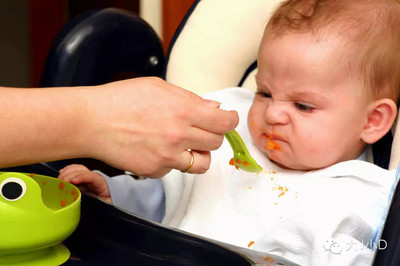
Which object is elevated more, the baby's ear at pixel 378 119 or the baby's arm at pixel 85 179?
the baby's ear at pixel 378 119

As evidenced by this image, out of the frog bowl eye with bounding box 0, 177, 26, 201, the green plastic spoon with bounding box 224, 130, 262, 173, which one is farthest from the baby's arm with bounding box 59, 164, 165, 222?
the frog bowl eye with bounding box 0, 177, 26, 201

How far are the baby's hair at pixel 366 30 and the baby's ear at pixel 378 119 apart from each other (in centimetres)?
1

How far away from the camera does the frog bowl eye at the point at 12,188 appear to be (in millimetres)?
611

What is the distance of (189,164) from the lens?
2.48 ft

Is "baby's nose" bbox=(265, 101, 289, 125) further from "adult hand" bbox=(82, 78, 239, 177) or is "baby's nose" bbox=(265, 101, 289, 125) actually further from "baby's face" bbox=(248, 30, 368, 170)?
"adult hand" bbox=(82, 78, 239, 177)

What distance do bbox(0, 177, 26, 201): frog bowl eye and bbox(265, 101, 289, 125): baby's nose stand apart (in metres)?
0.43

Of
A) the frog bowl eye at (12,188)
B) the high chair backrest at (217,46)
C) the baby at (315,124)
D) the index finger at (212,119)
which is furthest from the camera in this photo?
the high chair backrest at (217,46)

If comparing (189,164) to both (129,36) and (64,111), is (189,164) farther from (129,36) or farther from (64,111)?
(129,36)

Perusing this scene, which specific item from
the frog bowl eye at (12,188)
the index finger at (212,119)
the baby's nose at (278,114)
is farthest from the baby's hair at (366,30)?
the frog bowl eye at (12,188)

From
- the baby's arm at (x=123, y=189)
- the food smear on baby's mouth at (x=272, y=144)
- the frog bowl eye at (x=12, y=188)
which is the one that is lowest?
the baby's arm at (x=123, y=189)

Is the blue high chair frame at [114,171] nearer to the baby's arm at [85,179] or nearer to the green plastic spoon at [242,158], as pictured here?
the baby's arm at [85,179]

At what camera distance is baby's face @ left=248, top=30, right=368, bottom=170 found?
2.94ft

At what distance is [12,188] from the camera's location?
62 cm

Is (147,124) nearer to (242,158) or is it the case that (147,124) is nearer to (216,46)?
(242,158)
